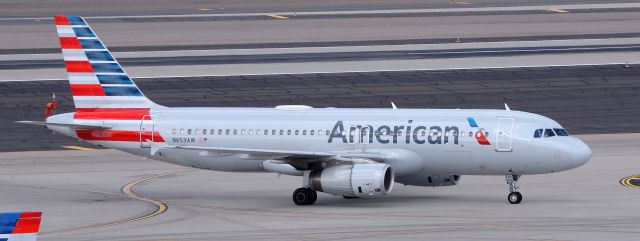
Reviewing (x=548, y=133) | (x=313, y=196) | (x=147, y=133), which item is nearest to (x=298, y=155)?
(x=313, y=196)

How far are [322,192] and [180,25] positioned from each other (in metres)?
78.0

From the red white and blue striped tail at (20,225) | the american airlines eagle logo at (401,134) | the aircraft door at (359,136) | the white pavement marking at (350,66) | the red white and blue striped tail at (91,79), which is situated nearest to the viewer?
the red white and blue striped tail at (20,225)

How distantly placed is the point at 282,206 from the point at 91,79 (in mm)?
9517

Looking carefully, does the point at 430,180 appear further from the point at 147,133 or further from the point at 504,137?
the point at 147,133

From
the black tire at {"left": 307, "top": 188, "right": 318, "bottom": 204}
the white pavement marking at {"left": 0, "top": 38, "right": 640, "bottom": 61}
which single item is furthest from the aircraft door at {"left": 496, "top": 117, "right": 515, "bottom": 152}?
the white pavement marking at {"left": 0, "top": 38, "right": 640, "bottom": 61}

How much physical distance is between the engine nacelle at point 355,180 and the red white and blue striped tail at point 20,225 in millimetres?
22139

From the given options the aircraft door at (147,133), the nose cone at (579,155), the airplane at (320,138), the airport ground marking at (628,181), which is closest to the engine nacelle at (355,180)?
the airplane at (320,138)

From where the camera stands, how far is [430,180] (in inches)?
1828

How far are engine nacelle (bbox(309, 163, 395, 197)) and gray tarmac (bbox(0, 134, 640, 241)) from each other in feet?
2.31

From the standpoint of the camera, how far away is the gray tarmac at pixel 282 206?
38750mm

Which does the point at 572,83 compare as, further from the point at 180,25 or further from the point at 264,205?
the point at 180,25

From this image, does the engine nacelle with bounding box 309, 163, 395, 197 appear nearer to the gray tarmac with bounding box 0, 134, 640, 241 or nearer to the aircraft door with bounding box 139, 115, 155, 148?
the gray tarmac with bounding box 0, 134, 640, 241

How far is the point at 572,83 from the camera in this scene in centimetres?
8131

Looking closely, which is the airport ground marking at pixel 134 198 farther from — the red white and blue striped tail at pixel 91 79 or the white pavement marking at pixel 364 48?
the white pavement marking at pixel 364 48
